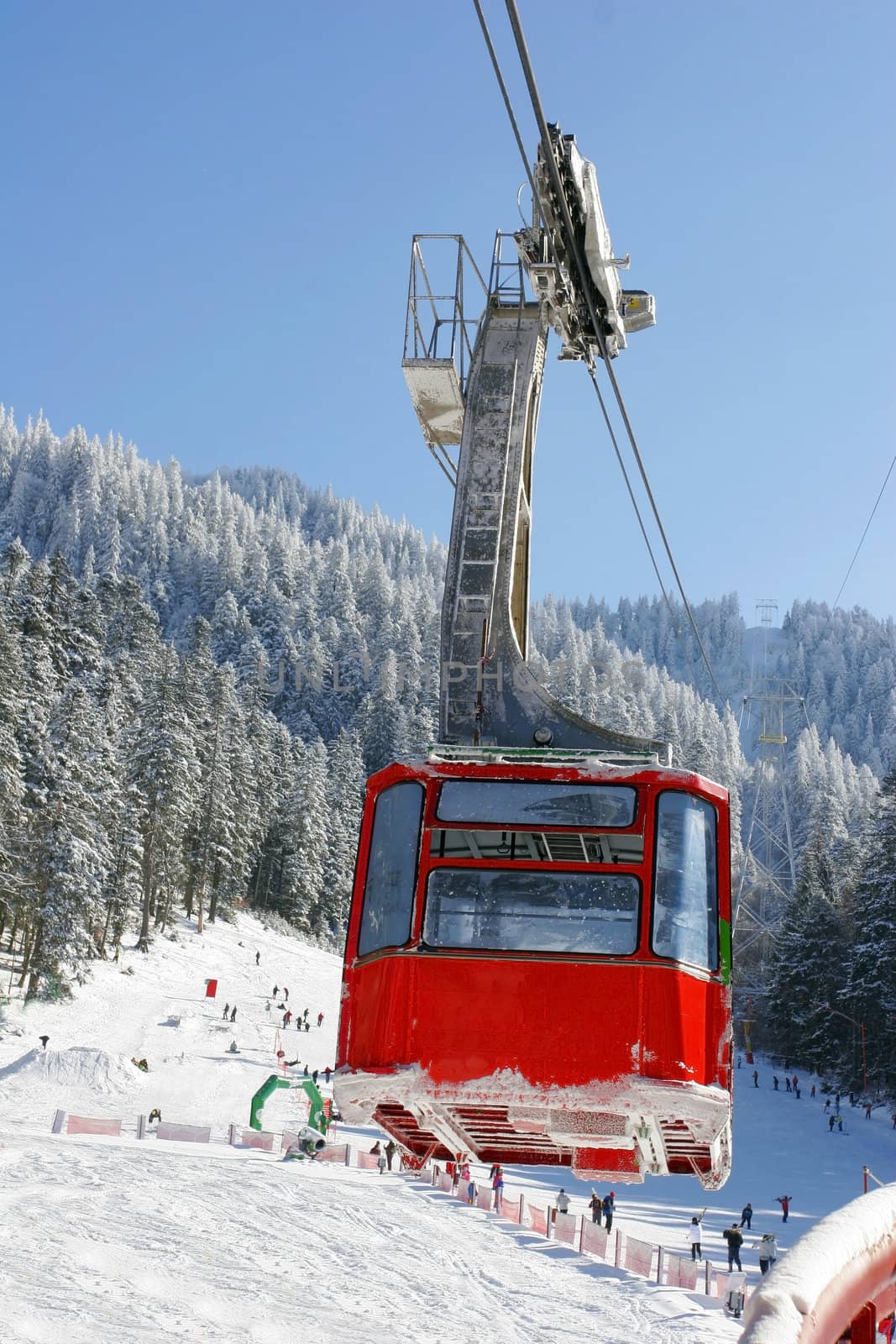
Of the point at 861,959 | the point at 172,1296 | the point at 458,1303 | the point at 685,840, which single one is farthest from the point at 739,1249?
the point at 861,959

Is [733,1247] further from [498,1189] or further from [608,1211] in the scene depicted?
[498,1189]

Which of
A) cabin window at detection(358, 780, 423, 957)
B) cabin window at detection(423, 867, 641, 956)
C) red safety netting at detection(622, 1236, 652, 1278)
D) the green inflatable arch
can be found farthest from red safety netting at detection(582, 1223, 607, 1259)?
cabin window at detection(423, 867, 641, 956)

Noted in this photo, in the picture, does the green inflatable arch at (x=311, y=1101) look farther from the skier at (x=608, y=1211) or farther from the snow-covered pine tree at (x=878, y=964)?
the snow-covered pine tree at (x=878, y=964)

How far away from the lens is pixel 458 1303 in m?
20.2

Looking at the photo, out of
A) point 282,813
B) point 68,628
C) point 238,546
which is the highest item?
point 238,546

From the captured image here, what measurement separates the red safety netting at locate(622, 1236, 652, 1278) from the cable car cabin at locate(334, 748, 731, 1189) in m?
17.0

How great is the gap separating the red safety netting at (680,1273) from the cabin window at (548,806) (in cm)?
1827

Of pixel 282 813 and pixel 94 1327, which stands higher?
pixel 282 813

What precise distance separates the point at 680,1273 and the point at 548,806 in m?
18.5

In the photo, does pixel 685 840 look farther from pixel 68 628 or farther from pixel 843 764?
pixel 843 764

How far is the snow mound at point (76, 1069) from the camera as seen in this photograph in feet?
120

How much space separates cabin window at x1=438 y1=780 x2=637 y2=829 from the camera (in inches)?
309

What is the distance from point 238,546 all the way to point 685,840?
7260 inches

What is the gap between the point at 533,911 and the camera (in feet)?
24.9
